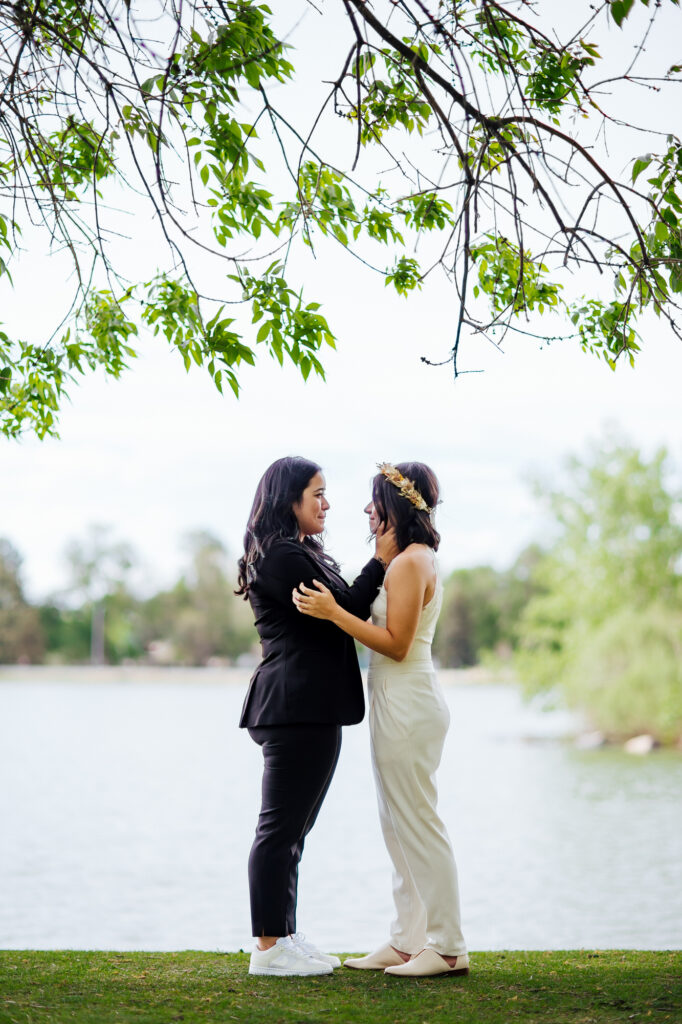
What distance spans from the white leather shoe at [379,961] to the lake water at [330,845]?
17.1 ft

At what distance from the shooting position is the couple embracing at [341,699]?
3.72 meters

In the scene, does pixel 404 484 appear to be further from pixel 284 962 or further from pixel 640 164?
pixel 284 962

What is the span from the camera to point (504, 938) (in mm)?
9633

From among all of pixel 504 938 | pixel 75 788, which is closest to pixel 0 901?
pixel 504 938

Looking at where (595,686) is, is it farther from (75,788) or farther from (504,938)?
(504,938)

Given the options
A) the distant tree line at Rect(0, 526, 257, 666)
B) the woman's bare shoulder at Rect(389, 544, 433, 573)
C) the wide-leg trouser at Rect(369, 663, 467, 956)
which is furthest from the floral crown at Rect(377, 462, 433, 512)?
the distant tree line at Rect(0, 526, 257, 666)

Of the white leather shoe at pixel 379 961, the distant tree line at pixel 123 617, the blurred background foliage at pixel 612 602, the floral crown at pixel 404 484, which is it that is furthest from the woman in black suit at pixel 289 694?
the distant tree line at pixel 123 617

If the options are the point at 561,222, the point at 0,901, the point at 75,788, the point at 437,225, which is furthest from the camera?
the point at 75,788

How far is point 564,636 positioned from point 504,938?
16526 millimetres

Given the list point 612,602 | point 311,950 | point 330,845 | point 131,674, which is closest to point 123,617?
point 131,674

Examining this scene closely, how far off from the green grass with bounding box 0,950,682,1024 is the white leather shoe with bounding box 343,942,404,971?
0.06 metres

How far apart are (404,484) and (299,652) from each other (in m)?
0.67

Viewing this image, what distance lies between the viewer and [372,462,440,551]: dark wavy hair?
3830 millimetres

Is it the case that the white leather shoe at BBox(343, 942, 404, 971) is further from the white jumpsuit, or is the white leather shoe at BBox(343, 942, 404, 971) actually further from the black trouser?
the black trouser
